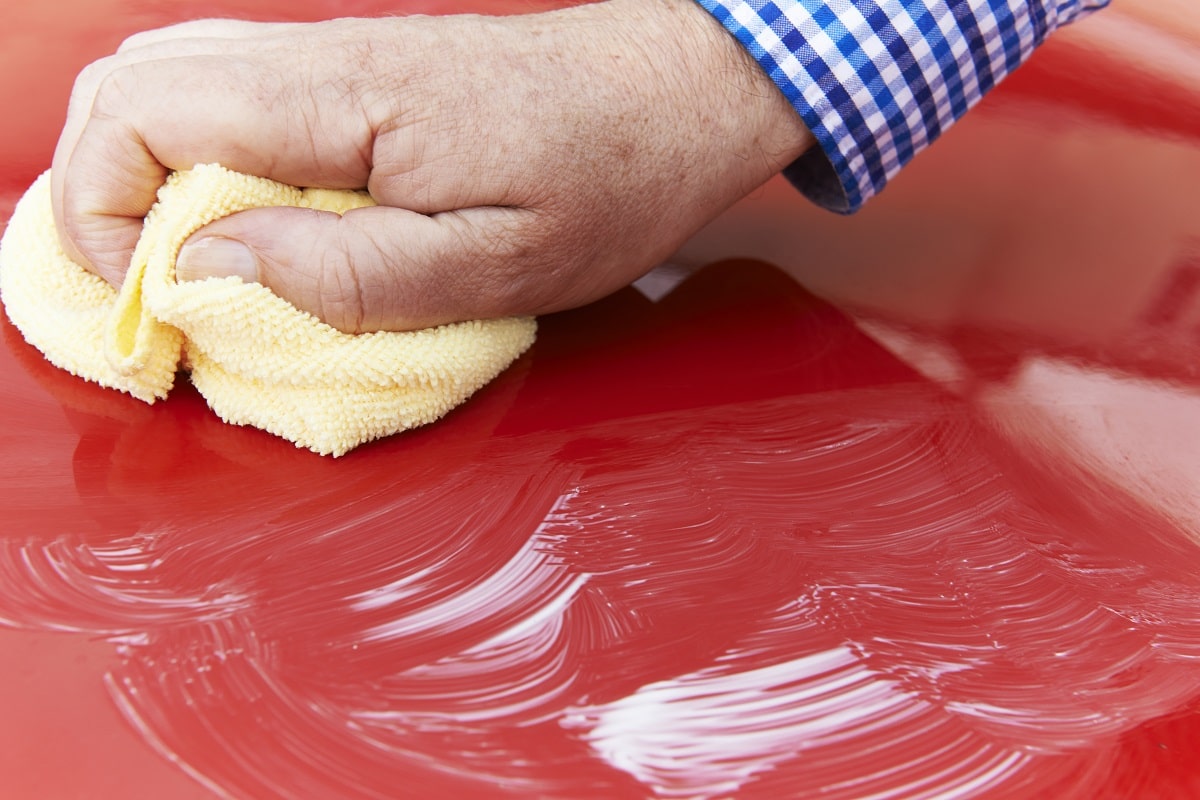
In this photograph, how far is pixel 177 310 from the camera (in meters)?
0.53

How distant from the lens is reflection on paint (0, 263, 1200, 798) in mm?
437

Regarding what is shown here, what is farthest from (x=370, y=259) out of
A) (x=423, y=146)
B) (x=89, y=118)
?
(x=89, y=118)

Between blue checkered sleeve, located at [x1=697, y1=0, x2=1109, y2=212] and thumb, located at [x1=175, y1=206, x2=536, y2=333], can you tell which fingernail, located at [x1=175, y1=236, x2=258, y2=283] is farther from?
blue checkered sleeve, located at [x1=697, y1=0, x2=1109, y2=212]

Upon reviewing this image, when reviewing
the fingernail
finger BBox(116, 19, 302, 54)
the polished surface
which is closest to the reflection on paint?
the polished surface

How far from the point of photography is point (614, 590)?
1.68 feet

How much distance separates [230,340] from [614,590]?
0.27m

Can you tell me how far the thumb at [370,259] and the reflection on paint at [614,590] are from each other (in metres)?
0.09

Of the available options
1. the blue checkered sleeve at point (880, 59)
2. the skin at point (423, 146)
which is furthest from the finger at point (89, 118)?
the blue checkered sleeve at point (880, 59)

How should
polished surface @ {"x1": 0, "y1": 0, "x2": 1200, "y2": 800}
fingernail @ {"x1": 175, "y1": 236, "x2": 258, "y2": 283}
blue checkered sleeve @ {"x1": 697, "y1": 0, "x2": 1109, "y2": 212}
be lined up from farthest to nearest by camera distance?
blue checkered sleeve @ {"x1": 697, "y1": 0, "x2": 1109, "y2": 212}, fingernail @ {"x1": 175, "y1": 236, "x2": 258, "y2": 283}, polished surface @ {"x1": 0, "y1": 0, "x2": 1200, "y2": 800}

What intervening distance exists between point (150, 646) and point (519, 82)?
0.38m

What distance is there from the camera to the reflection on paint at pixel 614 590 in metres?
0.44

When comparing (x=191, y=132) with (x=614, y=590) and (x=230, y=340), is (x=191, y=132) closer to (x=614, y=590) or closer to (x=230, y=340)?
(x=230, y=340)

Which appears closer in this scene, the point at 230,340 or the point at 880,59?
the point at 230,340

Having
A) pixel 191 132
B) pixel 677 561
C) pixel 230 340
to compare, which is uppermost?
pixel 191 132
